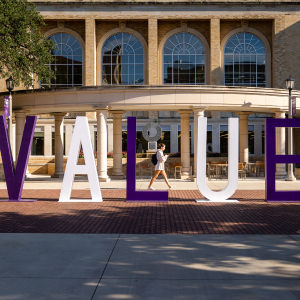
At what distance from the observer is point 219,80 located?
132 ft

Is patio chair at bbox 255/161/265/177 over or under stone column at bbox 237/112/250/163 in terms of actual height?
under

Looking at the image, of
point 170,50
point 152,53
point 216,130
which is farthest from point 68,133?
point 216,130

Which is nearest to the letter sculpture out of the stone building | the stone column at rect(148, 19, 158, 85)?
the stone building

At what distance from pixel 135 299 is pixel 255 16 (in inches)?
1570

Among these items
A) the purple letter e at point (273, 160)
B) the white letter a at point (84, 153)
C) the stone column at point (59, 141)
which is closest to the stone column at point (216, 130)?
the stone column at point (59, 141)

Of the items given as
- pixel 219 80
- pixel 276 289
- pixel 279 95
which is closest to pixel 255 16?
pixel 219 80

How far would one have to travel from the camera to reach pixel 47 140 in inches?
1601

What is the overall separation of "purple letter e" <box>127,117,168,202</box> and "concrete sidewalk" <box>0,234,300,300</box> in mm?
5033

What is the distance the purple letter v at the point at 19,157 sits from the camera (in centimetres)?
1280

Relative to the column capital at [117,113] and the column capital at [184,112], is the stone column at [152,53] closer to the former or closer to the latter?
the column capital at [184,112]

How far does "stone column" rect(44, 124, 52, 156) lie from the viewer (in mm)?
40625

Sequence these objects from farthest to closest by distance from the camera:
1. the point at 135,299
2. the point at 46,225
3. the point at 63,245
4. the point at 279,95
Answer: the point at 279,95 < the point at 46,225 < the point at 63,245 < the point at 135,299

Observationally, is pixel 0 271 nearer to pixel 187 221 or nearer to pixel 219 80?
pixel 187 221

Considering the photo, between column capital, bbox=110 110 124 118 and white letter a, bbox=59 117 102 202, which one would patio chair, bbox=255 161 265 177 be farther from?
white letter a, bbox=59 117 102 202
